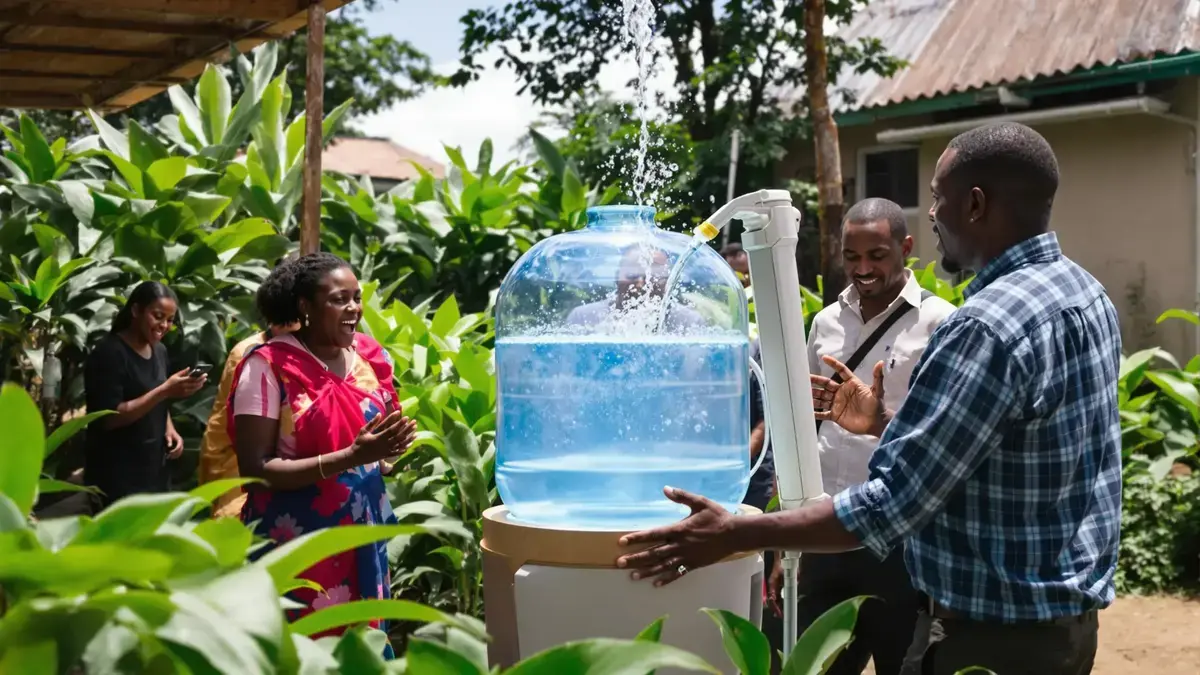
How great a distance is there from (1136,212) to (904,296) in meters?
9.31

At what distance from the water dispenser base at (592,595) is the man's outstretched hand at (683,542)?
0.11 feet

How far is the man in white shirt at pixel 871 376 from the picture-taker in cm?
352

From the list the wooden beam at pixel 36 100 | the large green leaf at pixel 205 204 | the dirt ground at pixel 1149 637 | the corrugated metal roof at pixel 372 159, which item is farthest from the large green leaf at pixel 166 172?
the corrugated metal roof at pixel 372 159

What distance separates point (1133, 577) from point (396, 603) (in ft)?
22.0

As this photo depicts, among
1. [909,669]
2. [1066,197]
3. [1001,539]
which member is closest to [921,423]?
[1001,539]

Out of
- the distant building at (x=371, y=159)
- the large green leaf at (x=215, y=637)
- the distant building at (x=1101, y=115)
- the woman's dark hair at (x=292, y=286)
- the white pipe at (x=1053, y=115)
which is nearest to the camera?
the large green leaf at (x=215, y=637)

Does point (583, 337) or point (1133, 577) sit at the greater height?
point (583, 337)

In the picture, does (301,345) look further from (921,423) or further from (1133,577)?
(1133,577)

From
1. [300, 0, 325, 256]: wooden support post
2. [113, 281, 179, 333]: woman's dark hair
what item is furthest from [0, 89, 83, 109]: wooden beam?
[113, 281, 179, 333]: woman's dark hair

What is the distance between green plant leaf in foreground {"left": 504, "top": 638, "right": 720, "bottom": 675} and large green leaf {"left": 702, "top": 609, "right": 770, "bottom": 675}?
49 cm

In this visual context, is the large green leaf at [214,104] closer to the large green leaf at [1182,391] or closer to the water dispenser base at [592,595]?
the water dispenser base at [592,595]

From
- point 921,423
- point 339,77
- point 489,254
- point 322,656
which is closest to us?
point 322,656

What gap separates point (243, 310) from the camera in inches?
239

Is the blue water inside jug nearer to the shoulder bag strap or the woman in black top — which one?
the shoulder bag strap
